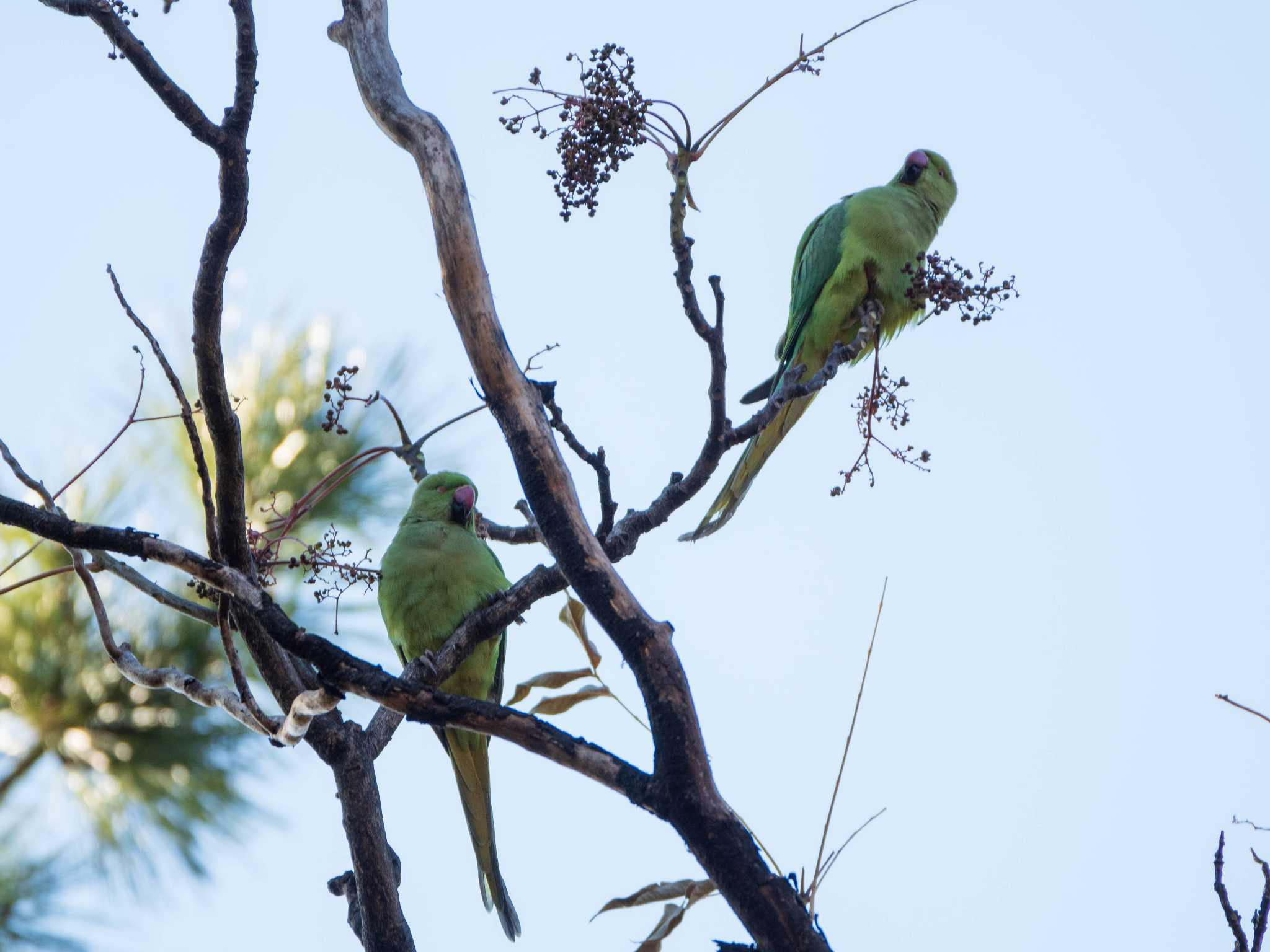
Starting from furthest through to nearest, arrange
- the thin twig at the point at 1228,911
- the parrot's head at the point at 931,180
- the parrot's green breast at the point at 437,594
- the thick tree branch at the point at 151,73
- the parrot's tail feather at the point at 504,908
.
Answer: the parrot's head at the point at 931,180, the parrot's green breast at the point at 437,594, the parrot's tail feather at the point at 504,908, the thick tree branch at the point at 151,73, the thin twig at the point at 1228,911

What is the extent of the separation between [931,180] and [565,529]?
3052mm

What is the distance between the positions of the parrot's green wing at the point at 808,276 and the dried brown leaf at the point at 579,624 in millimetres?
1820

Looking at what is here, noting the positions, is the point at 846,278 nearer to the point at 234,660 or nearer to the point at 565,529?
the point at 565,529

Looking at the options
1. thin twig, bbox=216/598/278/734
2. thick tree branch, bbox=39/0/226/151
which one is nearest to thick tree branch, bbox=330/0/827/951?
thin twig, bbox=216/598/278/734

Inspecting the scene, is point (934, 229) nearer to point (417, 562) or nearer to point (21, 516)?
point (417, 562)

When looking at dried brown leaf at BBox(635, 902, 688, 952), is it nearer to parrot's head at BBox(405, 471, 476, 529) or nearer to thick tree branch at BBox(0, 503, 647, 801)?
thick tree branch at BBox(0, 503, 647, 801)

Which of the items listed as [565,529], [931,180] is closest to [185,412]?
[565,529]

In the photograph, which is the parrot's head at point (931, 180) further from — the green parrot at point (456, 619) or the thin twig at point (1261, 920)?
the thin twig at point (1261, 920)

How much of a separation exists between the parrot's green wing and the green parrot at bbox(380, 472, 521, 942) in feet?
4.00

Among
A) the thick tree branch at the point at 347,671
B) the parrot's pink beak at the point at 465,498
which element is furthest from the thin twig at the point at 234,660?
the parrot's pink beak at the point at 465,498

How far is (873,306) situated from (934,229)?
2.74 feet

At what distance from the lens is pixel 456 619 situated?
372cm

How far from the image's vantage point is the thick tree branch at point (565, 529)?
1751mm

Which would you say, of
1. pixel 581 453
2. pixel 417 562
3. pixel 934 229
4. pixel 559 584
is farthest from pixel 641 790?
pixel 934 229
